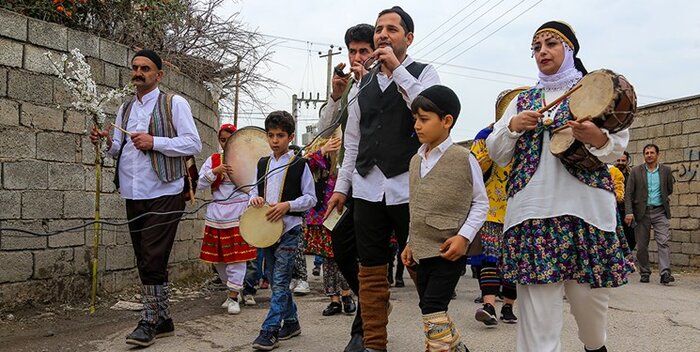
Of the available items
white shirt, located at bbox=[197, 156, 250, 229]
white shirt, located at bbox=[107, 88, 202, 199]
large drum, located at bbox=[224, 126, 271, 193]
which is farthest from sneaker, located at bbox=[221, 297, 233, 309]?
white shirt, located at bbox=[107, 88, 202, 199]

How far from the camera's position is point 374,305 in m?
3.81

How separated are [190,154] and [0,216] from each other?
1.87 meters

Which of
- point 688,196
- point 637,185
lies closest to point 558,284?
point 637,185

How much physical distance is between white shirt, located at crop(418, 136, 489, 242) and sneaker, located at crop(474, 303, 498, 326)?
1.99 meters

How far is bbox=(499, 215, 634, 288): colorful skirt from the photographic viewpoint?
3.04m

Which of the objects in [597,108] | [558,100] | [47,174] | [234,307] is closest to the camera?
[597,108]

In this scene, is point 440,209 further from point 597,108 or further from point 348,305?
point 348,305

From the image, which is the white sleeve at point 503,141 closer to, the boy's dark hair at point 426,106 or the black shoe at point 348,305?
the boy's dark hair at point 426,106

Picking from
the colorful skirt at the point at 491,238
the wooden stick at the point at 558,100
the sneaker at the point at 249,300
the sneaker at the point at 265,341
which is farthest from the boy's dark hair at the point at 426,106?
the sneaker at the point at 249,300

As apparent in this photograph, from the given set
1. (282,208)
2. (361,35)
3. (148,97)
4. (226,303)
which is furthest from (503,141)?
(226,303)

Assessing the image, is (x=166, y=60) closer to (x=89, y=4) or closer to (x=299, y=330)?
(x=89, y=4)

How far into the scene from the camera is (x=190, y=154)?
4.79 meters

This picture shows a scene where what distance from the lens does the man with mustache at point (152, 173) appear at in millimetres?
4559

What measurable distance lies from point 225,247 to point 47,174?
5.74 feet
